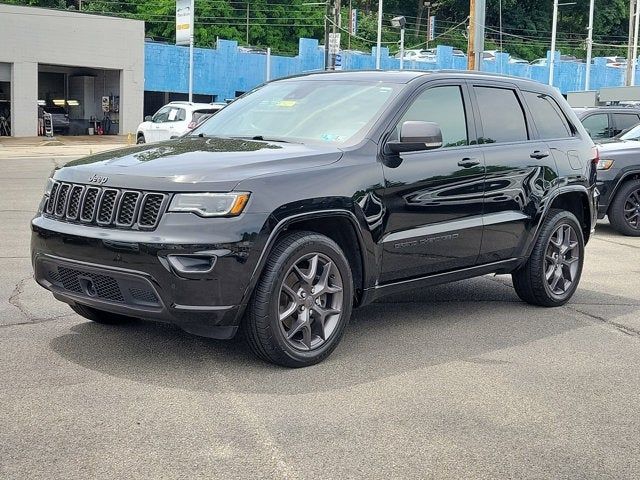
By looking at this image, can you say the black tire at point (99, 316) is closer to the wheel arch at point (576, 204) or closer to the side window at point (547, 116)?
the wheel arch at point (576, 204)

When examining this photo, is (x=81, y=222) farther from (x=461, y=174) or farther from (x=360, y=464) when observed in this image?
(x=461, y=174)

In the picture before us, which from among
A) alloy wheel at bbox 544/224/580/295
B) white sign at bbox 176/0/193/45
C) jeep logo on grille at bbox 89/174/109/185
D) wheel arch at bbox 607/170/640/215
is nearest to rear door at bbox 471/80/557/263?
alloy wheel at bbox 544/224/580/295

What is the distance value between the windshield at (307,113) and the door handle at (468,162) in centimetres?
71

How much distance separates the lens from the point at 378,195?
558 centimetres

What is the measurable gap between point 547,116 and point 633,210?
18.3ft

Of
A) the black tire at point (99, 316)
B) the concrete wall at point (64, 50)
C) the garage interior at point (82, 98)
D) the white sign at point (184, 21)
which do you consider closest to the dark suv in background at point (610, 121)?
the black tire at point (99, 316)

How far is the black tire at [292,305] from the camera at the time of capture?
498 centimetres

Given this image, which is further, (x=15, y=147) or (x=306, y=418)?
(x=15, y=147)

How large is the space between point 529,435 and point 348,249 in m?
1.77

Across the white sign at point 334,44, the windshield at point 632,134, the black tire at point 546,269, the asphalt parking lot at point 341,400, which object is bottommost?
the asphalt parking lot at point 341,400

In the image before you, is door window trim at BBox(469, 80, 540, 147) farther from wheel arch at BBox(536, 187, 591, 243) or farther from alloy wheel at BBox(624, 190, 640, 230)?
alloy wheel at BBox(624, 190, 640, 230)

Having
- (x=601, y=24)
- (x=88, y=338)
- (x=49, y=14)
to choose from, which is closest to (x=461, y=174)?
(x=88, y=338)

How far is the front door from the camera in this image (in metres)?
5.73

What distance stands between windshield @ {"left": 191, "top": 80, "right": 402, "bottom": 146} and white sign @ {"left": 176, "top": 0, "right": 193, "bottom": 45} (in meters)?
38.6
